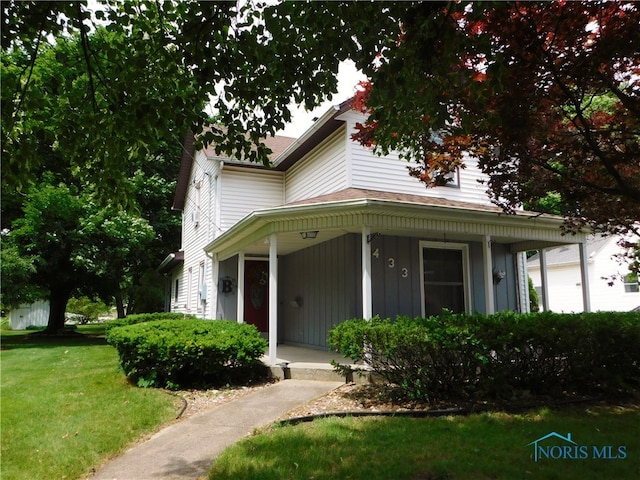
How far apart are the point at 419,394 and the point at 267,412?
6.59 feet

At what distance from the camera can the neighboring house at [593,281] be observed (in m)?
23.7

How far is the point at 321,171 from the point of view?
11508 millimetres

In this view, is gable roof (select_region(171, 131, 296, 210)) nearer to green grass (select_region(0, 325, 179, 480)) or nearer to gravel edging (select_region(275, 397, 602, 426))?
green grass (select_region(0, 325, 179, 480))

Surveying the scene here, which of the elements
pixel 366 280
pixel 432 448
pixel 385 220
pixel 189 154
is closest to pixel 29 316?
pixel 189 154

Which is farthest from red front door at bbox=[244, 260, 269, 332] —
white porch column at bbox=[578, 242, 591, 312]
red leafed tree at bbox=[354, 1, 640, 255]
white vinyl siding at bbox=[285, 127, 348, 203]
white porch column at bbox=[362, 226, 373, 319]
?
white porch column at bbox=[578, 242, 591, 312]

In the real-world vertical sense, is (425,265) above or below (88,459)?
above

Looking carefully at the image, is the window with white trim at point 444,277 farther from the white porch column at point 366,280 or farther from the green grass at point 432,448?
the green grass at point 432,448

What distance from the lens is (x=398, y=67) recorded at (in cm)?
402

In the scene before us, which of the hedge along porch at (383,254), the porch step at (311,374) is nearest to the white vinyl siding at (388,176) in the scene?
the hedge along porch at (383,254)

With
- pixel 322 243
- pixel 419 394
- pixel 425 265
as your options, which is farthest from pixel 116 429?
pixel 425 265

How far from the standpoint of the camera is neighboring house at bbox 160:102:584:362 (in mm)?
8172

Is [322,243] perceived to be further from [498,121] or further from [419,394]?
[498,121]

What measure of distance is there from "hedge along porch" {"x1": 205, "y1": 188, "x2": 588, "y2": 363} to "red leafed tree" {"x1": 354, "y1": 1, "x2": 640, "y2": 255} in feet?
4.34

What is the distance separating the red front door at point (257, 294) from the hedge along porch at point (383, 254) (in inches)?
38.1
